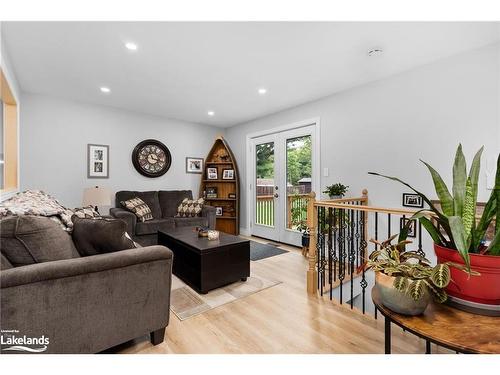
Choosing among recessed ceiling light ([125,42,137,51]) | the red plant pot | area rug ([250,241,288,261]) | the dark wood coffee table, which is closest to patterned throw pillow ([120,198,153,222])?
the dark wood coffee table

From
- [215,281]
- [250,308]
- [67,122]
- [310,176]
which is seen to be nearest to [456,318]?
[250,308]

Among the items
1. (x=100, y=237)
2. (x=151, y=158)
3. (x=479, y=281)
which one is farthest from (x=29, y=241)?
(x=151, y=158)

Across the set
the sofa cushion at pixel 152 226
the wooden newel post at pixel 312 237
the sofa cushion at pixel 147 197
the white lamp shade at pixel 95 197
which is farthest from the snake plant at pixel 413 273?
the sofa cushion at pixel 147 197

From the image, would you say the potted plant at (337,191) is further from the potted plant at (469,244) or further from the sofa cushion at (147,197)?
the sofa cushion at (147,197)

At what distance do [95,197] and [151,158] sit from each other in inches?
51.5

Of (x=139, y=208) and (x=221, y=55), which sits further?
(x=139, y=208)

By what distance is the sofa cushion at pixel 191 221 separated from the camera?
157 inches

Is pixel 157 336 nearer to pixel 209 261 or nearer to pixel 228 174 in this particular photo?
pixel 209 261

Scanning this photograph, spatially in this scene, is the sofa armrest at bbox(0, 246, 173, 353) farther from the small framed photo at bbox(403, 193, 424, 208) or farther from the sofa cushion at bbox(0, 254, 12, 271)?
the small framed photo at bbox(403, 193, 424, 208)

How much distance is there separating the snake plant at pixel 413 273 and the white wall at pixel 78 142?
168 inches

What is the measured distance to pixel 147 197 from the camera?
4.25 meters

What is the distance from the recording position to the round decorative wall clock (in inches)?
172

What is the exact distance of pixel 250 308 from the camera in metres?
2.11
